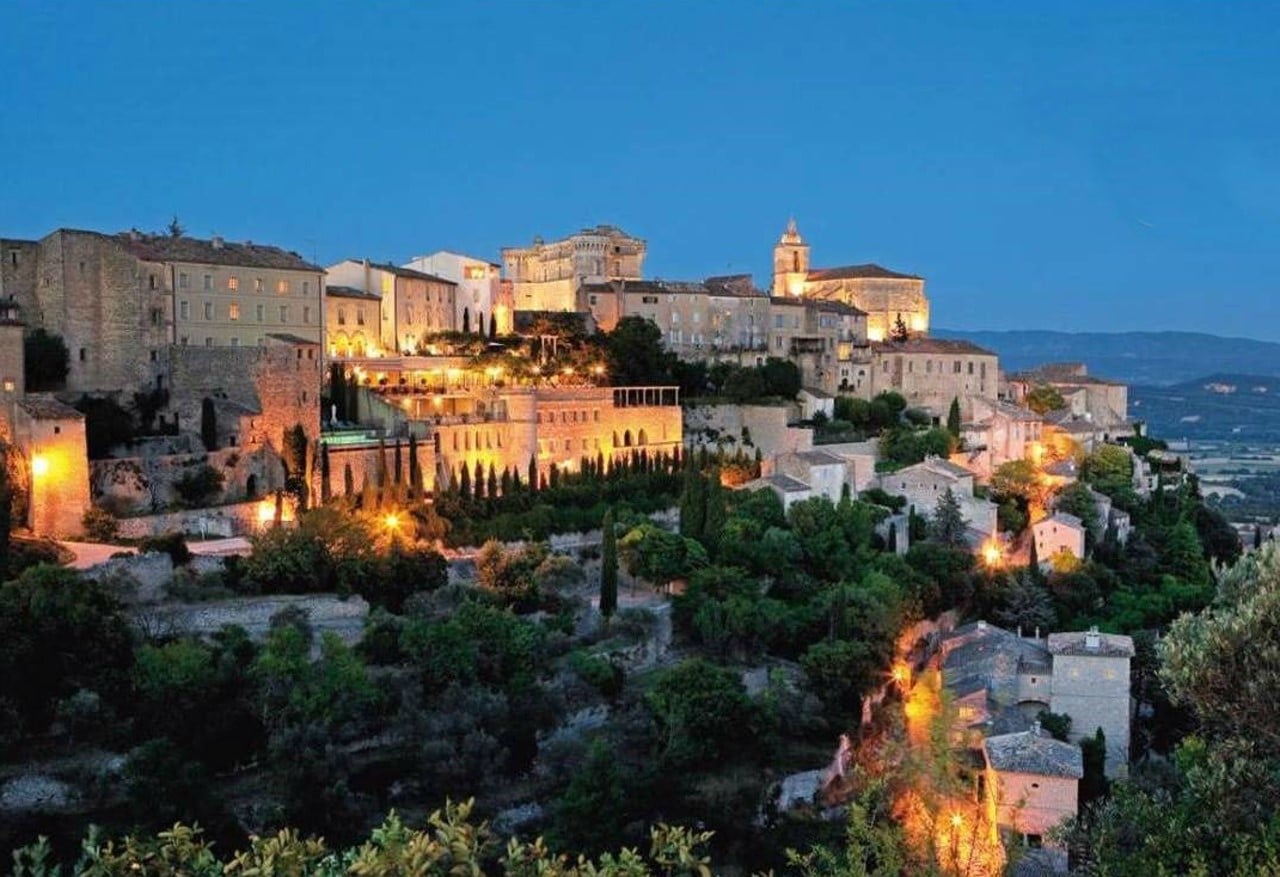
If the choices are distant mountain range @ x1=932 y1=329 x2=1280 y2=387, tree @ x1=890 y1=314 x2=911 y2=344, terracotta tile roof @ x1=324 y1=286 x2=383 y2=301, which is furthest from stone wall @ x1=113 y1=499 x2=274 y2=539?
distant mountain range @ x1=932 y1=329 x2=1280 y2=387

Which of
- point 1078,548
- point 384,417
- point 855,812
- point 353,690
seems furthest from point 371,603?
point 1078,548

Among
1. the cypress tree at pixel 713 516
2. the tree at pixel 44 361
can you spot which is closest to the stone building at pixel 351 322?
the tree at pixel 44 361

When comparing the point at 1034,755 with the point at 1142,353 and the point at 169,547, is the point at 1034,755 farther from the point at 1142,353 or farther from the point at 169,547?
the point at 1142,353

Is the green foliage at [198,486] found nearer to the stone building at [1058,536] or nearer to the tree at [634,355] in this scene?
the tree at [634,355]

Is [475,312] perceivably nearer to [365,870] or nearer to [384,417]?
[384,417]

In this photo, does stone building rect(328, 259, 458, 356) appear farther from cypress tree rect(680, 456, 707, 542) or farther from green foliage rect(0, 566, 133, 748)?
green foliage rect(0, 566, 133, 748)

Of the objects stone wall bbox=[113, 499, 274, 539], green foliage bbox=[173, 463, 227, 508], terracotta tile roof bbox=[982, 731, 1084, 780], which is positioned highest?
green foliage bbox=[173, 463, 227, 508]
